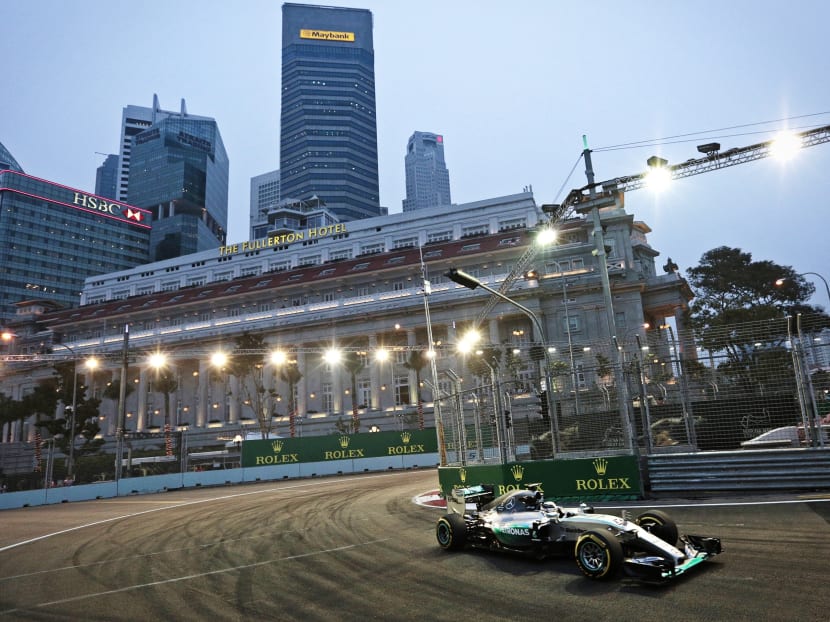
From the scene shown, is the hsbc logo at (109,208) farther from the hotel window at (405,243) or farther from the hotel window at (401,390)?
the hotel window at (401,390)

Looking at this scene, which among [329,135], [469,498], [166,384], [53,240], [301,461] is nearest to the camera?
[469,498]

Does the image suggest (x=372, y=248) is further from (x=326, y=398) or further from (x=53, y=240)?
(x=53, y=240)

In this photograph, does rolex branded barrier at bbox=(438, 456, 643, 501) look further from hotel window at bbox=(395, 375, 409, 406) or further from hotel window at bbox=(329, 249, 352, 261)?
hotel window at bbox=(329, 249, 352, 261)

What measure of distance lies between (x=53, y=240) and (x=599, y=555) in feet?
529

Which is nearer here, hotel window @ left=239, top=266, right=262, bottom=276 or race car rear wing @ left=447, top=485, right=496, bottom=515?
race car rear wing @ left=447, top=485, right=496, bottom=515

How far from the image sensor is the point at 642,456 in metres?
15.1

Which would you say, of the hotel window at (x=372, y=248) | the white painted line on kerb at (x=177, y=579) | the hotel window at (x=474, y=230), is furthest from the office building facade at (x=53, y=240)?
the white painted line on kerb at (x=177, y=579)

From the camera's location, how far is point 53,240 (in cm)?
13588

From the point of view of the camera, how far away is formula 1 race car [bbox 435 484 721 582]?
7426mm

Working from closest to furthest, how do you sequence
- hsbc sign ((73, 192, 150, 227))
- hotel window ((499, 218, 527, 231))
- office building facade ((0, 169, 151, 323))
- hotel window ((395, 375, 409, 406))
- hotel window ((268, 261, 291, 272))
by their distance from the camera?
hotel window ((395, 375, 409, 406)), hotel window ((499, 218, 527, 231)), hotel window ((268, 261, 291, 272)), office building facade ((0, 169, 151, 323)), hsbc sign ((73, 192, 150, 227))

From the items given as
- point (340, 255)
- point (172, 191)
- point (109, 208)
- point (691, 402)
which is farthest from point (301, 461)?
point (172, 191)

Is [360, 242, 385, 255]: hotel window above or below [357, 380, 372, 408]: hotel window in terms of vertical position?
above

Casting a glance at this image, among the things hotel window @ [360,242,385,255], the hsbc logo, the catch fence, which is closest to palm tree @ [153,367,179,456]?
hotel window @ [360,242,385,255]

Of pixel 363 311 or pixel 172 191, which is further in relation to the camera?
pixel 172 191
